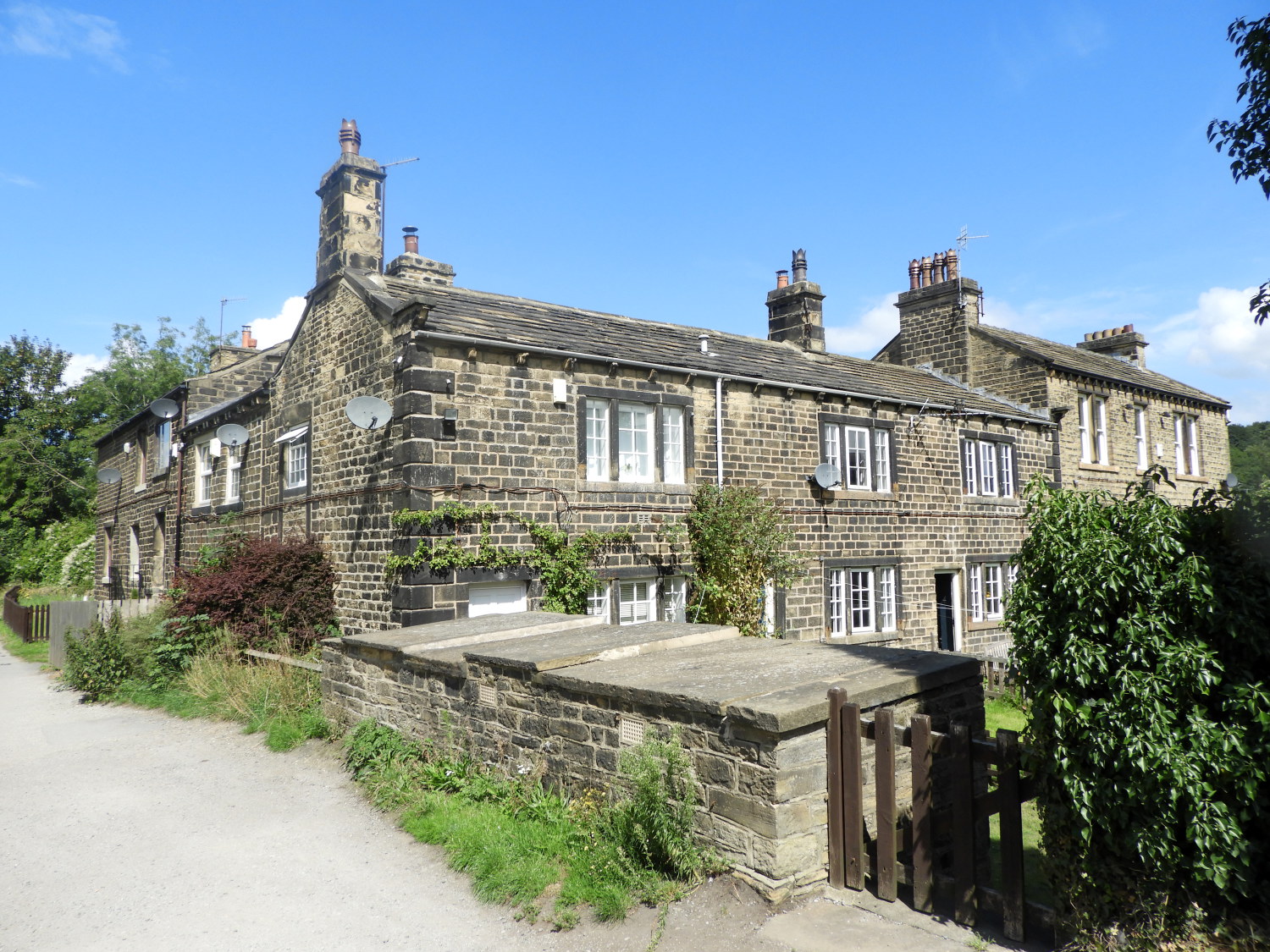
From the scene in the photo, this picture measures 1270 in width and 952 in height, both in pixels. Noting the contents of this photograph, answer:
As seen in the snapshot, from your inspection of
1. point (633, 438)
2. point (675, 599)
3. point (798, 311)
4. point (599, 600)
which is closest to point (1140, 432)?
point (798, 311)

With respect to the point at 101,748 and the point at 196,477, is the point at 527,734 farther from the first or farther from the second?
the point at 196,477

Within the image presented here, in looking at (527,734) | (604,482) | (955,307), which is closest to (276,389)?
(604,482)

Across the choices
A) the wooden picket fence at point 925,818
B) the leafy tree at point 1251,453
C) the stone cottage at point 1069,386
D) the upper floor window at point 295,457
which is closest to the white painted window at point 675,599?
the upper floor window at point 295,457

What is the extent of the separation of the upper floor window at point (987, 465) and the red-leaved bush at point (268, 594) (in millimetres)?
13610

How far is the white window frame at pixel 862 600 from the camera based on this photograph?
16578 mm

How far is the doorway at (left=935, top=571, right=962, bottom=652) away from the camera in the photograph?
1894 centimetres

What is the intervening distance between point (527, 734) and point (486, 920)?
5.36ft

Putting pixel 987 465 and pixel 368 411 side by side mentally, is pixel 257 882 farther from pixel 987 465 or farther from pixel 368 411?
pixel 987 465

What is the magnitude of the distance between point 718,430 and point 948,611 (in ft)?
26.4

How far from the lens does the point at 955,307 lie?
23.8 meters

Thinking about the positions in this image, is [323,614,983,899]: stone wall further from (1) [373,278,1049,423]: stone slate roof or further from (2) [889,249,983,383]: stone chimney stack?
(2) [889,249,983,383]: stone chimney stack

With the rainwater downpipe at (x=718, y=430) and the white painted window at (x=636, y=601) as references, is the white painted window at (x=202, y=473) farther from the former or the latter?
the rainwater downpipe at (x=718, y=430)

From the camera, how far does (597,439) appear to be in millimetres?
13461

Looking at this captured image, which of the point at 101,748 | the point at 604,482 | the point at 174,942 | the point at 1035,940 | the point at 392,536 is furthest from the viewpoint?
the point at 604,482
